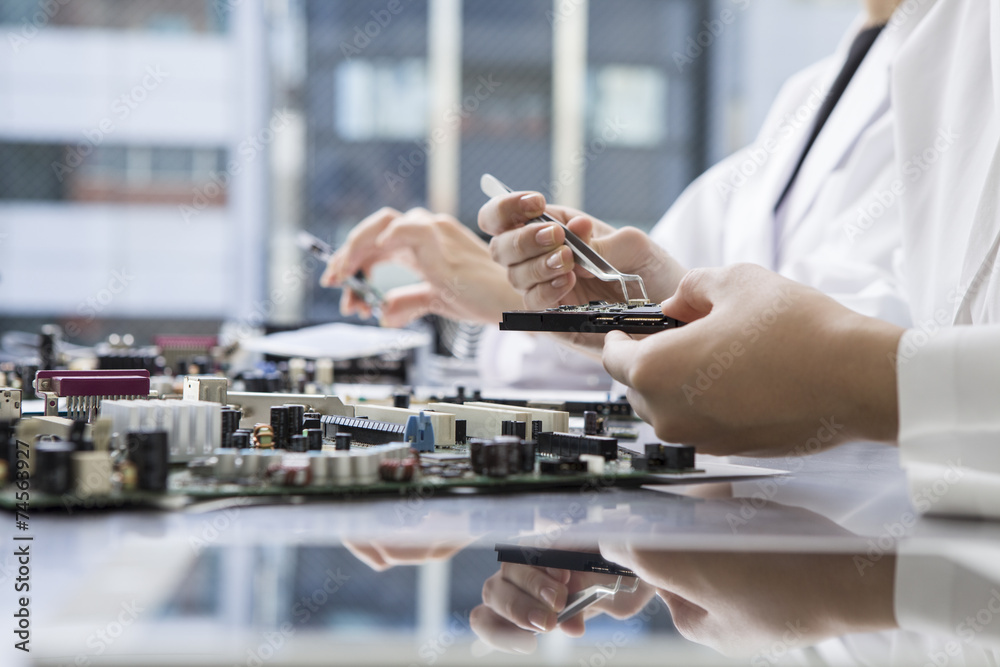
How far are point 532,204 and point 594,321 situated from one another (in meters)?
0.25

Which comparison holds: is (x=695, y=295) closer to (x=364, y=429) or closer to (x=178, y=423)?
(x=364, y=429)

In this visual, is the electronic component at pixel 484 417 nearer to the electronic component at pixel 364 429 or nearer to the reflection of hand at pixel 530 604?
the electronic component at pixel 364 429

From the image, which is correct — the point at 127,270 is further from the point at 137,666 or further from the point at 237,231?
the point at 137,666

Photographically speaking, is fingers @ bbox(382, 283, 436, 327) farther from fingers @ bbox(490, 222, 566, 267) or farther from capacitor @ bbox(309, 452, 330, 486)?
capacitor @ bbox(309, 452, 330, 486)

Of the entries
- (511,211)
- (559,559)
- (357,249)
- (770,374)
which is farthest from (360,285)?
(559,559)

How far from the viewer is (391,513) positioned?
1.45ft

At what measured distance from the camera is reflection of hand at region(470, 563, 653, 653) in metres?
0.29

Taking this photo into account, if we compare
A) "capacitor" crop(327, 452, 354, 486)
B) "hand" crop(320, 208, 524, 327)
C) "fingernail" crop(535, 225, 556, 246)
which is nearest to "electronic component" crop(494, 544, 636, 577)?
"capacitor" crop(327, 452, 354, 486)

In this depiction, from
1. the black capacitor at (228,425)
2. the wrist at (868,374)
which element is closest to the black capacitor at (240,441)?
the black capacitor at (228,425)

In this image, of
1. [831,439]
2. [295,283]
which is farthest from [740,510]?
[295,283]

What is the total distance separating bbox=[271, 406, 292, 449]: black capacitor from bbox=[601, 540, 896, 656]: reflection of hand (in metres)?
0.27

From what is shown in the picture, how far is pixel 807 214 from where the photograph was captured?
49.6 inches

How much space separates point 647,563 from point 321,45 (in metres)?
3.21

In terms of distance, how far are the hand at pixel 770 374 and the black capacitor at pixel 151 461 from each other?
280 millimetres
